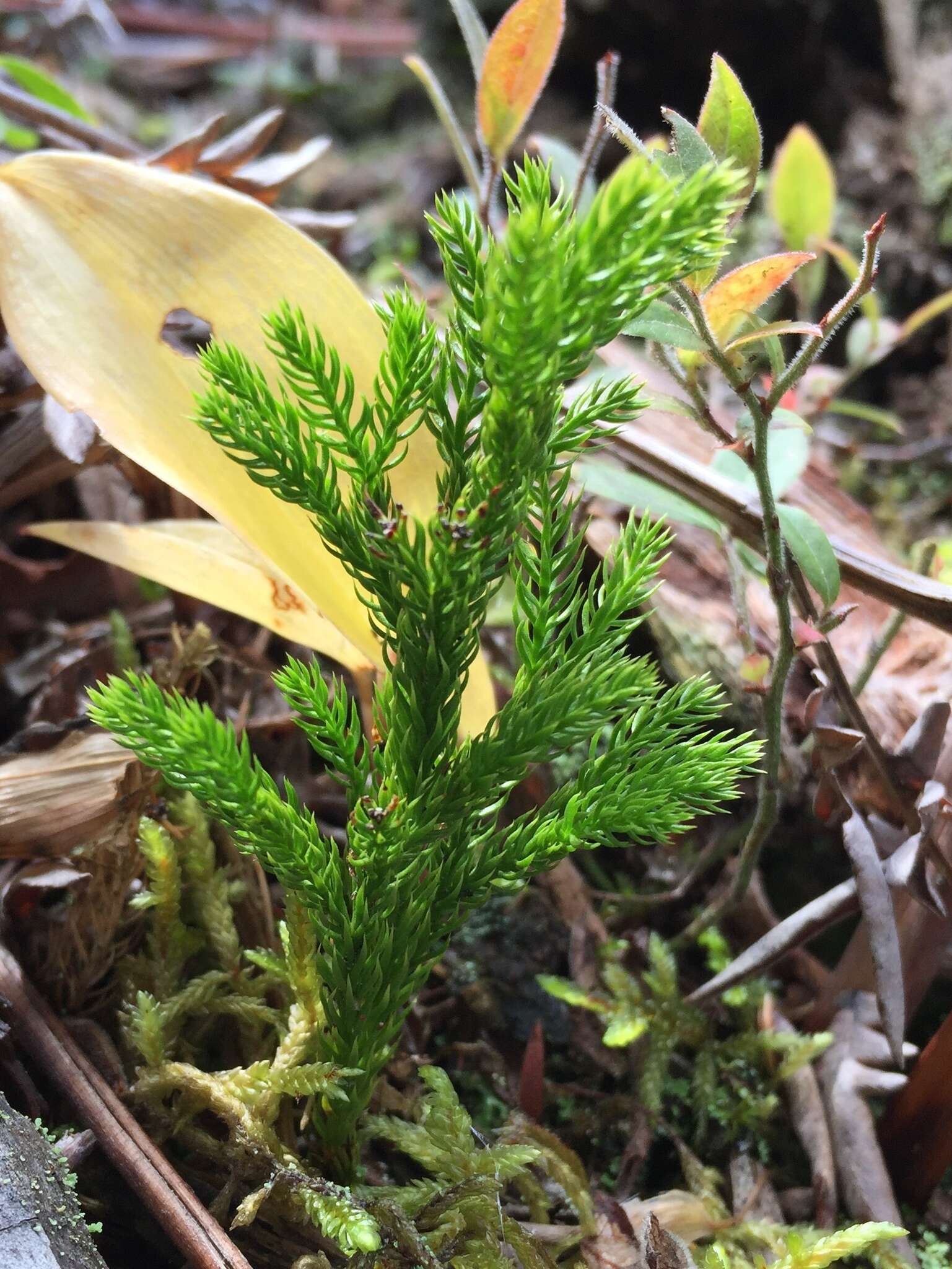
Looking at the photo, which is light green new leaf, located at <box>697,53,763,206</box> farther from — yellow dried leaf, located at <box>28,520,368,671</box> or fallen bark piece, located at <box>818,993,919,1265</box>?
fallen bark piece, located at <box>818,993,919,1265</box>

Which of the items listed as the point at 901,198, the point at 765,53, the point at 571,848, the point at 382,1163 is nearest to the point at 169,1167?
the point at 382,1163

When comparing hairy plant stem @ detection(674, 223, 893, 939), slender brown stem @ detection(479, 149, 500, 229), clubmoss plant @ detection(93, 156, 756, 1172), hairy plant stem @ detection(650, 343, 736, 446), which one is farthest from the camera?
slender brown stem @ detection(479, 149, 500, 229)

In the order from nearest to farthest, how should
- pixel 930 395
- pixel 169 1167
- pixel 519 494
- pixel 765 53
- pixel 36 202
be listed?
pixel 519 494 < pixel 169 1167 < pixel 36 202 < pixel 930 395 < pixel 765 53

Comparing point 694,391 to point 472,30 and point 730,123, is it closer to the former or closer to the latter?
point 730,123

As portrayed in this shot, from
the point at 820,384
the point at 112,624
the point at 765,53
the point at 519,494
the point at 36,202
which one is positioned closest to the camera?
the point at 519,494

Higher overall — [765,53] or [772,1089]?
[765,53]

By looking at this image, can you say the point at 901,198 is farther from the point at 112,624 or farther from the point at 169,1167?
the point at 169,1167

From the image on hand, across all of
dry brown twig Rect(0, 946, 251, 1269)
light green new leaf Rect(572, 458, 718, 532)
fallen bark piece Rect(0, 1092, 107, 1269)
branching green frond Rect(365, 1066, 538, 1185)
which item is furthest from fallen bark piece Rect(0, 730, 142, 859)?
light green new leaf Rect(572, 458, 718, 532)
